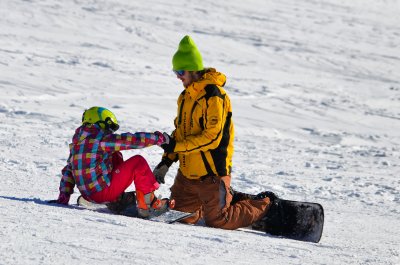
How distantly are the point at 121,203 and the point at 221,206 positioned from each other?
721 mm

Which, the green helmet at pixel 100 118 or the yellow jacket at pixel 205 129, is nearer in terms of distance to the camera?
the green helmet at pixel 100 118

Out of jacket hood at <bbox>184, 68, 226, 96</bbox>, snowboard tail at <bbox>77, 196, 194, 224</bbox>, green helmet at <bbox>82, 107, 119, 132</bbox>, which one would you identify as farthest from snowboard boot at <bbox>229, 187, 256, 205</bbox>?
green helmet at <bbox>82, 107, 119, 132</bbox>

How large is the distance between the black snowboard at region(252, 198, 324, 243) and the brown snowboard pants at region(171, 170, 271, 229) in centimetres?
8

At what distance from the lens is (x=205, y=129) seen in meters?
5.07

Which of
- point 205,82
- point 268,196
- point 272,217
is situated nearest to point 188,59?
point 205,82

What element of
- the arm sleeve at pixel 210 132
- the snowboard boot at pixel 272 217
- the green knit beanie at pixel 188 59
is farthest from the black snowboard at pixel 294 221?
the green knit beanie at pixel 188 59

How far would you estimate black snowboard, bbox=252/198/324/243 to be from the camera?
5191 millimetres

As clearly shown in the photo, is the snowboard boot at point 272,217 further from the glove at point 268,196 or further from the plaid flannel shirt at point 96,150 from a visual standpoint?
the plaid flannel shirt at point 96,150

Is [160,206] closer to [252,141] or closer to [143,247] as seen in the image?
[143,247]

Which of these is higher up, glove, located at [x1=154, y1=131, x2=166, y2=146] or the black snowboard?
glove, located at [x1=154, y1=131, x2=166, y2=146]

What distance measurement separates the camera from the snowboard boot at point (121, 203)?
17.0ft

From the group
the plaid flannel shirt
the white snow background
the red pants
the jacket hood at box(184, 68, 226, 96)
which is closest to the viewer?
the white snow background

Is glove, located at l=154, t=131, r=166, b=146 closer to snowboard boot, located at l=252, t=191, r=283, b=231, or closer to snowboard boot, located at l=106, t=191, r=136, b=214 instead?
snowboard boot, located at l=106, t=191, r=136, b=214

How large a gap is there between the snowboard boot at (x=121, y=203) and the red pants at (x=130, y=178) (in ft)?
0.39
